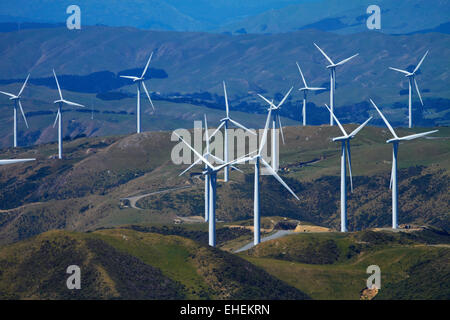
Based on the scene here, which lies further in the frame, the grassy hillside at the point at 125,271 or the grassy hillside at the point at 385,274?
the grassy hillside at the point at 385,274

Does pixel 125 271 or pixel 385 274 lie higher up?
pixel 125 271

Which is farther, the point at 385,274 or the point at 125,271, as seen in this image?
the point at 385,274

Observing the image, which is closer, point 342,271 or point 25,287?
point 25,287

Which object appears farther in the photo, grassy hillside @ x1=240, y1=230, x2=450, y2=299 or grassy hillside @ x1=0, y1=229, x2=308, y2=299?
grassy hillside @ x1=240, y1=230, x2=450, y2=299

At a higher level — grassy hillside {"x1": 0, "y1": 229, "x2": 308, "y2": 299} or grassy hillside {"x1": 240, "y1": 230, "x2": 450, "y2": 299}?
grassy hillside {"x1": 0, "y1": 229, "x2": 308, "y2": 299}
